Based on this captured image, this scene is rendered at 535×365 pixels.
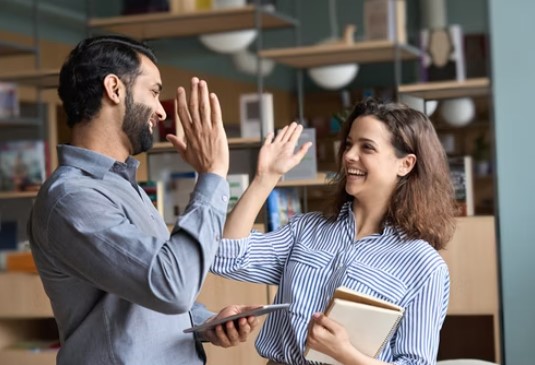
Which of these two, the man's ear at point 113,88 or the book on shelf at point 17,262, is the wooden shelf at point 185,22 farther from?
the man's ear at point 113,88

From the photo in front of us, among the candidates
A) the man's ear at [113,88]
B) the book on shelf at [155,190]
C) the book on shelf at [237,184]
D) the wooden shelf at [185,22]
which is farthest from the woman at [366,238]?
the wooden shelf at [185,22]

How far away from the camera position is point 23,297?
3674mm

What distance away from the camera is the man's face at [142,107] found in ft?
4.80

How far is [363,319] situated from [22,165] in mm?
2920

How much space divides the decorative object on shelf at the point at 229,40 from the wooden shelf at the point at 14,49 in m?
0.84

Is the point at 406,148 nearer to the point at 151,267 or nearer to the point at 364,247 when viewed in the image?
the point at 364,247

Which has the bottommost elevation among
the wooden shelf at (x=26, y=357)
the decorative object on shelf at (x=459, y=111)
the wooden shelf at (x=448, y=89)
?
the wooden shelf at (x=26, y=357)

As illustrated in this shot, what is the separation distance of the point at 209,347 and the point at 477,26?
1.87m

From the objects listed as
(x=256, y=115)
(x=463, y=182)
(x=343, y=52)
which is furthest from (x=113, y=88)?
(x=343, y=52)

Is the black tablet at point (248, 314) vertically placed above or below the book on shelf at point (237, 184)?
below

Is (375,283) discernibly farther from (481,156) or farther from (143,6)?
(143,6)

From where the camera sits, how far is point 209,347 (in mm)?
3207

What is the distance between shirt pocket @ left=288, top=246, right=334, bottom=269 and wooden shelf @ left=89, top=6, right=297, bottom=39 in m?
2.23

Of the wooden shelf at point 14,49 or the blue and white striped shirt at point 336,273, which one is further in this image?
the wooden shelf at point 14,49
